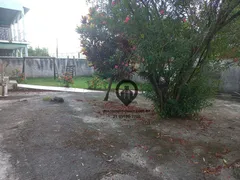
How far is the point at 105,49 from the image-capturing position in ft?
19.9

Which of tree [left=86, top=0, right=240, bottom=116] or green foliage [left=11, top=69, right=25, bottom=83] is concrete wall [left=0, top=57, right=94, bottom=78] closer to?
green foliage [left=11, top=69, right=25, bottom=83]

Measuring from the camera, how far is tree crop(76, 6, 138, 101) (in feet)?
18.9

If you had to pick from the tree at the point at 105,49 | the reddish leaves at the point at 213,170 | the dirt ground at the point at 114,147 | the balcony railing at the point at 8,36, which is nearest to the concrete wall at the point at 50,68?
the balcony railing at the point at 8,36

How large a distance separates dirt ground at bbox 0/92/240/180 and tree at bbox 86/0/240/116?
68cm

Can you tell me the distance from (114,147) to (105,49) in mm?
3906

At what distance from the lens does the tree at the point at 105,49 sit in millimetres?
5766

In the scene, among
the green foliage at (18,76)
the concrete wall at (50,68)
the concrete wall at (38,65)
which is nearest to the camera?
the concrete wall at (50,68)

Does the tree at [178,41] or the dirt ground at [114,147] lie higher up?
the tree at [178,41]

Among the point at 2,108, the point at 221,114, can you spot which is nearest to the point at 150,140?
the point at 221,114

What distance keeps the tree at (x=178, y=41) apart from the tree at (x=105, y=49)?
57.9 inches

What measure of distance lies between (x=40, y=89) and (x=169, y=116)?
658 centimetres

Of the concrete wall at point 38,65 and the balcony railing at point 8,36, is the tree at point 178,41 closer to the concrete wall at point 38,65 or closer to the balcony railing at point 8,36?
the concrete wall at point 38,65

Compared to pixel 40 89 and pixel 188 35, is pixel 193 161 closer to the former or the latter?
pixel 188 35

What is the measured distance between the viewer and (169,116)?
460cm
